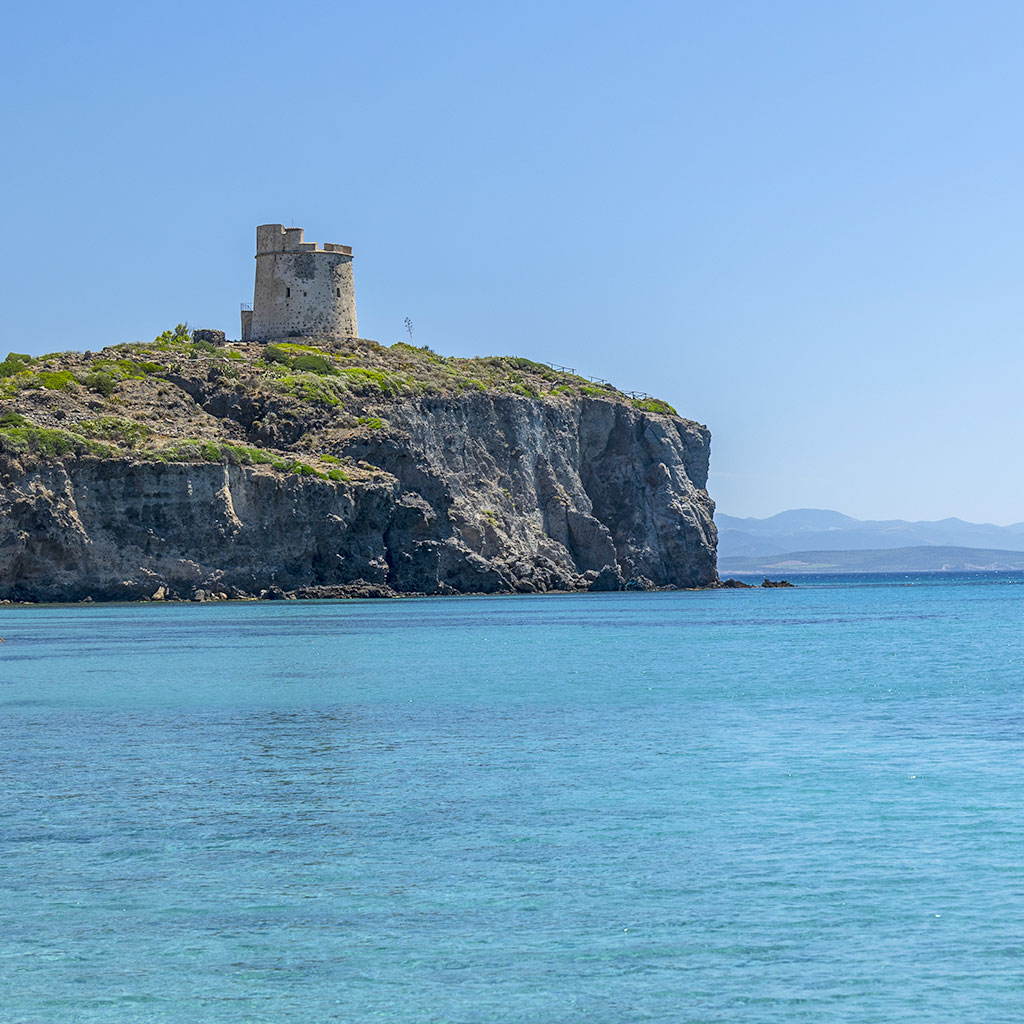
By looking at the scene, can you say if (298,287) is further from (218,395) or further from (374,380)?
(218,395)

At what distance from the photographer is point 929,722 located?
2597 centimetres

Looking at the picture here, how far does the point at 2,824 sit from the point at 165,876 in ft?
11.2

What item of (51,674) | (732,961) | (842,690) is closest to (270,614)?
(51,674)

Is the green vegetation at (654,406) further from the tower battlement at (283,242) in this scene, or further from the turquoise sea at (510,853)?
the turquoise sea at (510,853)

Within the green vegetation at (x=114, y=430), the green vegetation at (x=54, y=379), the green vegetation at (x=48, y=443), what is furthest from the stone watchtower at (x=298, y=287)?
the green vegetation at (x=48, y=443)

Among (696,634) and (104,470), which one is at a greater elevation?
(104,470)

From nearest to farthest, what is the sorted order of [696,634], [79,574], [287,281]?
[696,634]
[79,574]
[287,281]

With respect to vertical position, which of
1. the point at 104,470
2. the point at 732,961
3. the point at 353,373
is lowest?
the point at 732,961

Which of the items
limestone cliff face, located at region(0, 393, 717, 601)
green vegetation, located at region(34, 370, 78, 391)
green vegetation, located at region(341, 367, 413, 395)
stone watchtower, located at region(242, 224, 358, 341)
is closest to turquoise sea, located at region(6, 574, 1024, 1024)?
limestone cliff face, located at region(0, 393, 717, 601)

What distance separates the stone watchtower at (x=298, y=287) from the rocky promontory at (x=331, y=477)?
98.2 inches

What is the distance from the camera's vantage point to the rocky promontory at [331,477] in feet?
270

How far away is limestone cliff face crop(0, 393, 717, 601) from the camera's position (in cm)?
8156

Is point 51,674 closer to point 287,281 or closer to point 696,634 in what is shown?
point 696,634

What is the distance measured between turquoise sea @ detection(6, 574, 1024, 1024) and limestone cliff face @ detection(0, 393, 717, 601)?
50.3 meters
